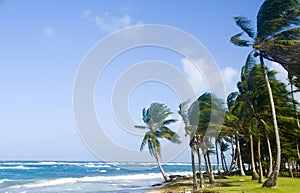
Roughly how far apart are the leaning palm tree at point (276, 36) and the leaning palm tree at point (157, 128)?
15.0 metres

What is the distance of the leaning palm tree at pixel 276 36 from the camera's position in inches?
746

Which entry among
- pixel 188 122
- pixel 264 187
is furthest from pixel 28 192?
pixel 264 187

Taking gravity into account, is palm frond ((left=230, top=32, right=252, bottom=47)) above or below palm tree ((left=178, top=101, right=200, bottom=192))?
above

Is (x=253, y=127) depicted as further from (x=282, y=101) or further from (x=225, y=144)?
(x=225, y=144)

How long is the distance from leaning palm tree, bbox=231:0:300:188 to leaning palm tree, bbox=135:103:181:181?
49.2 feet

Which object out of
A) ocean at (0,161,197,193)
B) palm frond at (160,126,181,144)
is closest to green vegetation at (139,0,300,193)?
palm frond at (160,126,181,144)

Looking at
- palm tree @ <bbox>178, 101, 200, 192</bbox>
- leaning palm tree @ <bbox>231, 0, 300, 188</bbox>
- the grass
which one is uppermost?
leaning palm tree @ <bbox>231, 0, 300, 188</bbox>

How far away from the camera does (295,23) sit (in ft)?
63.1

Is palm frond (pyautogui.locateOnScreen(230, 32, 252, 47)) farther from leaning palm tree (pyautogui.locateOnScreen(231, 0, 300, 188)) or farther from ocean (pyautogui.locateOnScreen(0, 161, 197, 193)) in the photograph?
ocean (pyautogui.locateOnScreen(0, 161, 197, 193))

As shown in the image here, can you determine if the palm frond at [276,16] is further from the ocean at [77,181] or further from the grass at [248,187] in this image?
the ocean at [77,181]

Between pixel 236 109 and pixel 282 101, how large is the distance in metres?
4.85

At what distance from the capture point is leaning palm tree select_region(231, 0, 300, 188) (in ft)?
62.1

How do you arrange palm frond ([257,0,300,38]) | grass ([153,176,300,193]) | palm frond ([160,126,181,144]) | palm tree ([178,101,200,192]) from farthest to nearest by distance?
palm frond ([160,126,181,144]) → palm tree ([178,101,200,192]) → palm frond ([257,0,300,38]) → grass ([153,176,300,193])

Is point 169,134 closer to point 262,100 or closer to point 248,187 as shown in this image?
point 262,100
